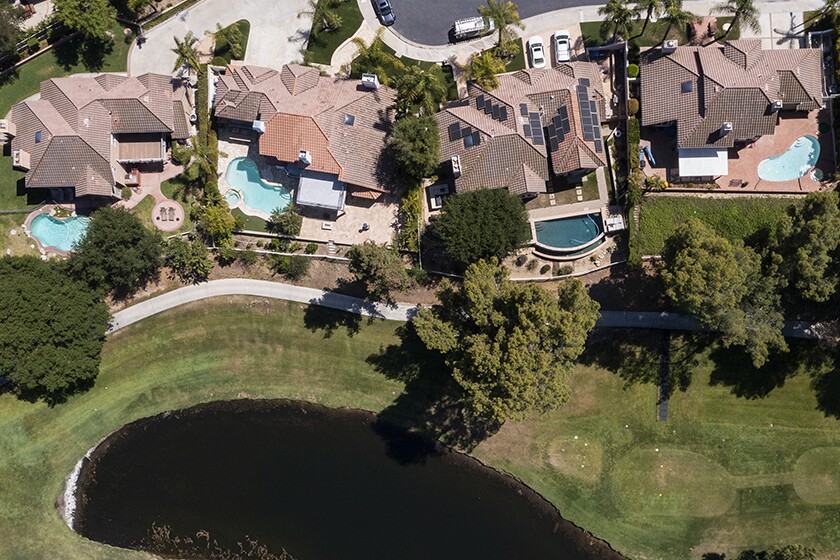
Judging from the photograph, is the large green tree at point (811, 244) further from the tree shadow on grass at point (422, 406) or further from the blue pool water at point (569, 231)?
the tree shadow on grass at point (422, 406)

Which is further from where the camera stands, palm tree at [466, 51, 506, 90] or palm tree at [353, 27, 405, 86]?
palm tree at [353, 27, 405, 86]

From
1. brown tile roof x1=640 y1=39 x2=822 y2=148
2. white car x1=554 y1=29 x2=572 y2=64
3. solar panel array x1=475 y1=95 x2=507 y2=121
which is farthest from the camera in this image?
white car x1=554 y1=29 x2=572 y2=64

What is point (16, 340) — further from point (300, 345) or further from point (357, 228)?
point (357, 228)

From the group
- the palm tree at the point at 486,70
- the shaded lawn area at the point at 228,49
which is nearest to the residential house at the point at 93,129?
the shaded lawn area at the point at 228,49

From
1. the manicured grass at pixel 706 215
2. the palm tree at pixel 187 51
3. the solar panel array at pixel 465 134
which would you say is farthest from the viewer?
the palm tree at pixel 187 51

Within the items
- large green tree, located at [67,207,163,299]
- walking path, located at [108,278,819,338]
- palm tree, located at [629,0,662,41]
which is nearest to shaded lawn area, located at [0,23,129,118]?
large green tree, located at [67,207,163,299]

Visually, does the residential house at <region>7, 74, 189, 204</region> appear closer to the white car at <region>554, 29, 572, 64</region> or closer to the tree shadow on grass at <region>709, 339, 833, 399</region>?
the white car at <region>554, 29, 572, 64</region>
